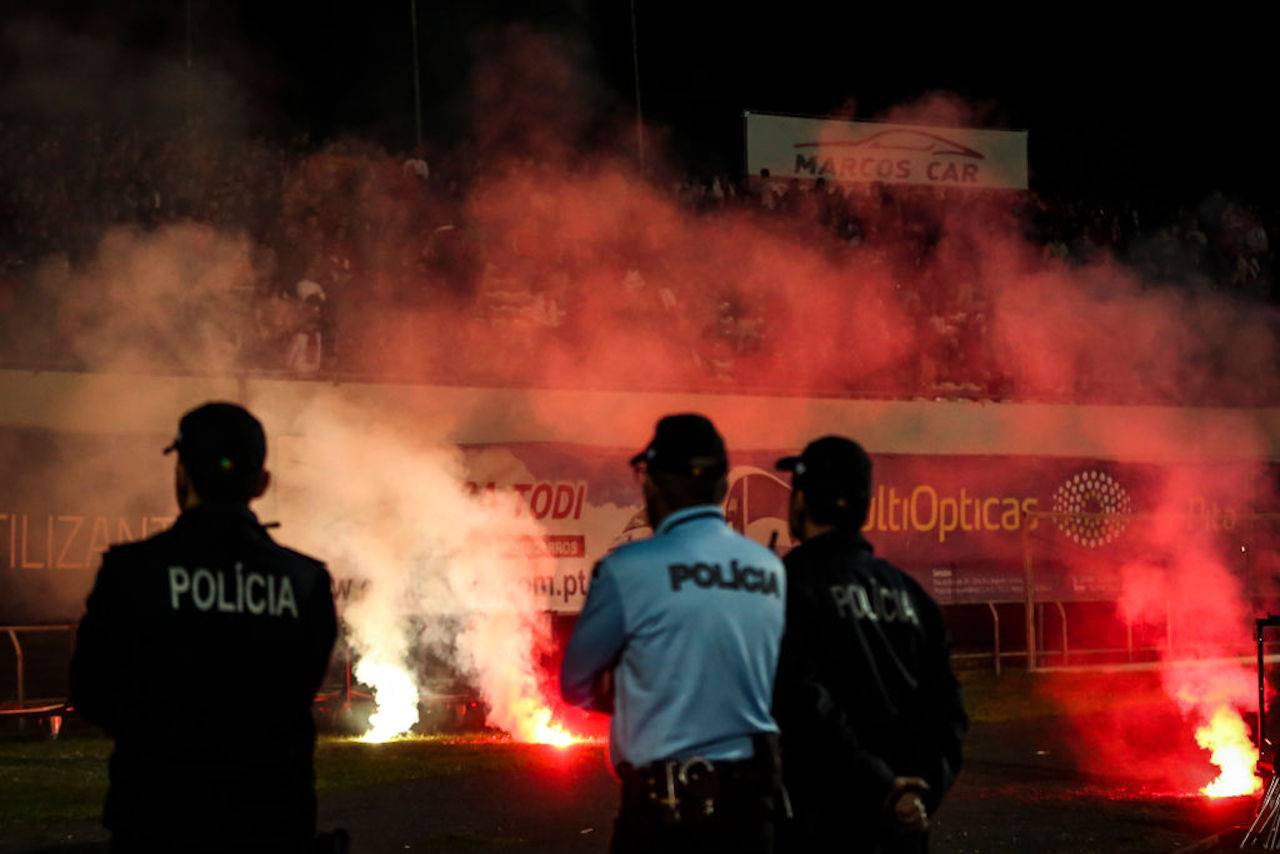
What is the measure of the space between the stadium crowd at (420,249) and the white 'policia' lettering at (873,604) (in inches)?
396

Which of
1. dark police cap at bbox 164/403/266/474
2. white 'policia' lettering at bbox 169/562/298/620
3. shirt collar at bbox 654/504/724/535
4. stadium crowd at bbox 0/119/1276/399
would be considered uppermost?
stadium crowd at bbox 0/119/1276/399

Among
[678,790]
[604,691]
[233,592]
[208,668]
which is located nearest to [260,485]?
[233,592]

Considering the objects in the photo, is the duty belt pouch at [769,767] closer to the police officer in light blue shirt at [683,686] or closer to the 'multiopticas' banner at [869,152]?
the police officer in light blue shirt at [683,686]

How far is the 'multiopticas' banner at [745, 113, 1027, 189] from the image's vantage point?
19.4 meters

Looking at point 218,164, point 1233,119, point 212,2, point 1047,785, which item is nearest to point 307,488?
point 218,164

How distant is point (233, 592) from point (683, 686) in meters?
0.98

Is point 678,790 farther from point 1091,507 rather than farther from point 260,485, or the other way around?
point 1091,507

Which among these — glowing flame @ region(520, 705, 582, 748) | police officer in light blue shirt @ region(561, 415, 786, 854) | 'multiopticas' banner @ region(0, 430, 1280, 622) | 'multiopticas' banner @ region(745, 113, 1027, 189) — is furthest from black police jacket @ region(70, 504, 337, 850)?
'multiopticas' banner @ region(745, 113, 1027, 189)

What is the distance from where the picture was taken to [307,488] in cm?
1251

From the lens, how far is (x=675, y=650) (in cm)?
326

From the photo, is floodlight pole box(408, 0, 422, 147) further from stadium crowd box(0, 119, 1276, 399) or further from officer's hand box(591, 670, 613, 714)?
officer's hand box(591, 670, 613, 714)

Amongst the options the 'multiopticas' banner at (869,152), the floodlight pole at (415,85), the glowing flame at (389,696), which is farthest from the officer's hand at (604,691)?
the 'multiopticas' banner at (869,152)

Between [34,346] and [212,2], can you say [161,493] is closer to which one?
[34,346]

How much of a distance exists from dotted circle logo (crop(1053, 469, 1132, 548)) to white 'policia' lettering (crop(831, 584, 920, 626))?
498 inches
